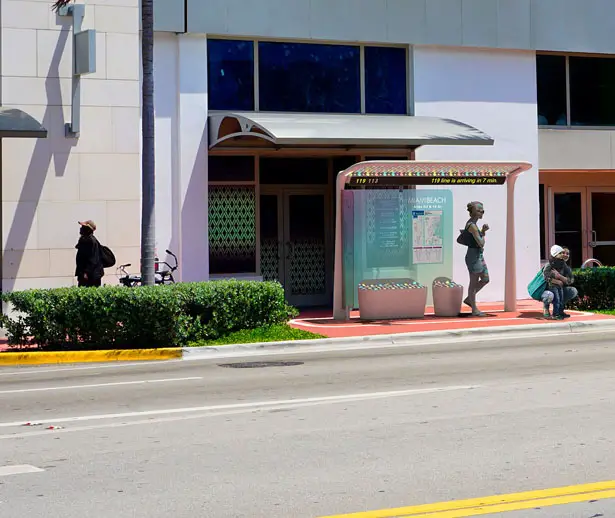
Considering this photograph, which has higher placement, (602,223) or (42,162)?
(42,162)

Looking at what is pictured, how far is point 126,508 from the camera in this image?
667 centimetres

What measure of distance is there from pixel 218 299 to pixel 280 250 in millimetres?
6658

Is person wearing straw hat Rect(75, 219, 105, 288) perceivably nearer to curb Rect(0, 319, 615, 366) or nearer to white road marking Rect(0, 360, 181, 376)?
curb Rect(0, 319, 615, 366)

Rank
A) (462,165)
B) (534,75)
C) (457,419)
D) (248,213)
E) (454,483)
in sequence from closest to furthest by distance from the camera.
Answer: (454,483) < (457,419) < (462,165) < (248,213) < (534,75)

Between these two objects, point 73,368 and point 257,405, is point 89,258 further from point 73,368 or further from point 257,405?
point 257,405

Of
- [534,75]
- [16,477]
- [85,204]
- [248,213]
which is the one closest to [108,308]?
[85,204]

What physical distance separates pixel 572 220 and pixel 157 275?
35.2 feet

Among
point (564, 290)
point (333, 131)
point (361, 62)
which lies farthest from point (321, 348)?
point (361, 62)

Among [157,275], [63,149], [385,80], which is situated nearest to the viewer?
[63,149]

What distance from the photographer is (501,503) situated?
658 centimetres

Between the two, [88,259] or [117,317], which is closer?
[117,317]

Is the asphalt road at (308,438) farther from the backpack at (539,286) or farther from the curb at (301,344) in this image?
the backpack at (539,286)

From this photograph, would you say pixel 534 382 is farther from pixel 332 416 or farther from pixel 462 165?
pixel 462 165

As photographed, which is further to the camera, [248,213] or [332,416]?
[248,213]
